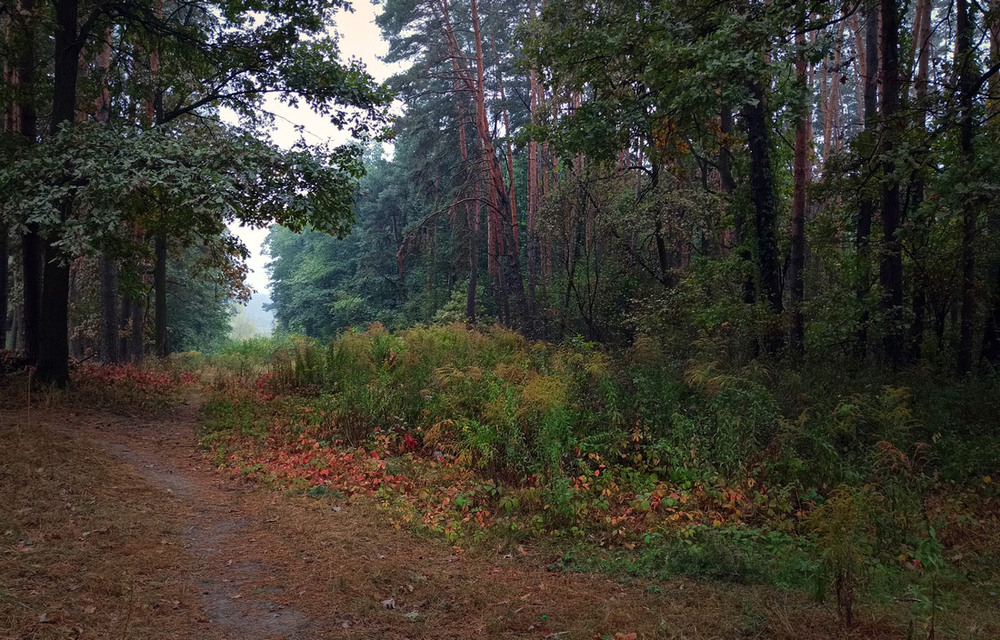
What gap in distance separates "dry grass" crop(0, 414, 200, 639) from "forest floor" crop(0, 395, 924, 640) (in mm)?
14

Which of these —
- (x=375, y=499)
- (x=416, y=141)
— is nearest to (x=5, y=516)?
(x=375, y=499)

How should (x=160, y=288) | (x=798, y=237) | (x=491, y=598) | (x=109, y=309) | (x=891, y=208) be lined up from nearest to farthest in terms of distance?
(x=491, y=598), (x=891, y=208), (x=798, y=237), (x=109, y=309), (x=160, y=288)

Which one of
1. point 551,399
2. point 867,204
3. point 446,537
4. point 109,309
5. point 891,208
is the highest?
point 867,204

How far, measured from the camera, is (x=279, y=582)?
4.72 m

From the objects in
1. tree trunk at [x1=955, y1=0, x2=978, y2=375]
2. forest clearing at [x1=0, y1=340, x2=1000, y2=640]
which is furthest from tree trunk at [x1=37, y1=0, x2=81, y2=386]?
tree trunk at [x1=955, y1=0, x2=978, y2=375]

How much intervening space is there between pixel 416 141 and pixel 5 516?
3319 cm

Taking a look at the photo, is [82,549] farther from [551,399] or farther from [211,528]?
[551,399]

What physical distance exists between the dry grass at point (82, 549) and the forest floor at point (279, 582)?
0.01 meters

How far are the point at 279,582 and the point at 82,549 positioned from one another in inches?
63.5

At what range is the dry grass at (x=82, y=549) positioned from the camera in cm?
379

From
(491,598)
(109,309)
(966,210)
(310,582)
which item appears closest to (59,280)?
(109,309)

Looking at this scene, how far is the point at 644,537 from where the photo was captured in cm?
584

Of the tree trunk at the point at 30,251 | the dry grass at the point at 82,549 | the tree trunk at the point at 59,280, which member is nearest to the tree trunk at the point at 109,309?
the tree trunk at the point at 30,251

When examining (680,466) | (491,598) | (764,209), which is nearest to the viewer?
(491,598)
